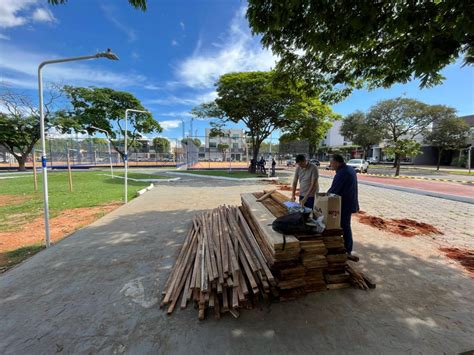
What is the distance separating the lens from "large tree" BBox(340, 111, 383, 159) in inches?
1334

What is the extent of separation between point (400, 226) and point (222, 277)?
5.48 m

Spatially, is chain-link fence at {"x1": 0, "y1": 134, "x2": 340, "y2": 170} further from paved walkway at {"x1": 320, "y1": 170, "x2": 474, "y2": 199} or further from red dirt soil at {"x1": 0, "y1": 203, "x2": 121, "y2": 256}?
red dirt soil at {"x1": 0, "y1": 203, "x2": 121, "y2": 256}

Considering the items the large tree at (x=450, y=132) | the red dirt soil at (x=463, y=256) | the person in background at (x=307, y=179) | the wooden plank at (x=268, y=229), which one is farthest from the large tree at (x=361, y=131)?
the wooden plank at (x=268, y=229)

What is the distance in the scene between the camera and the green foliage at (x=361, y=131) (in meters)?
33.8

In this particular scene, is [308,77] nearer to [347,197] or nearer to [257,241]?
[347,197]

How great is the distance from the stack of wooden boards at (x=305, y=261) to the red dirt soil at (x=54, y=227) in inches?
201

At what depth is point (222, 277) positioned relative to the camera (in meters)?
2.56

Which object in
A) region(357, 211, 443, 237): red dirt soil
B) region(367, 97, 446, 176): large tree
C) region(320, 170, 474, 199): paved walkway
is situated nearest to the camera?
region(357, 211, 443, 237): red dirt soil

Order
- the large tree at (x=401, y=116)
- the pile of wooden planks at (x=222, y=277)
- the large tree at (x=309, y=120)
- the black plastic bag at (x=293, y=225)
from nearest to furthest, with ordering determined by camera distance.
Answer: the pile of wooden planks at (x=222, y=277), the black plastic bag at (x=293, y=225), the large tree at (x=309, y=120), the large tree at (x=401, y=116)

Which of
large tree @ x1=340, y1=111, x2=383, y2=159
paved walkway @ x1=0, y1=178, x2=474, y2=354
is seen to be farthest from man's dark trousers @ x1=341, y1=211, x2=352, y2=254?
large tree @ x1=340, y1=111, x2=383, y2=159

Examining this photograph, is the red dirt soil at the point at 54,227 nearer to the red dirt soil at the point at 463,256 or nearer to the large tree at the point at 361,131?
the red dirt soil at the point at 463,256

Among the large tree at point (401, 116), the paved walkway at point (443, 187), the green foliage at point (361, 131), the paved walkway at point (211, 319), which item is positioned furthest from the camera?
the green foliage at point (361, 131)

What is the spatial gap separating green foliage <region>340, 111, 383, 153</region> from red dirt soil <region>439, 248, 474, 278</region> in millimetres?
34653

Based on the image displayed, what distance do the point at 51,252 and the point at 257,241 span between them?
13.1 feet
